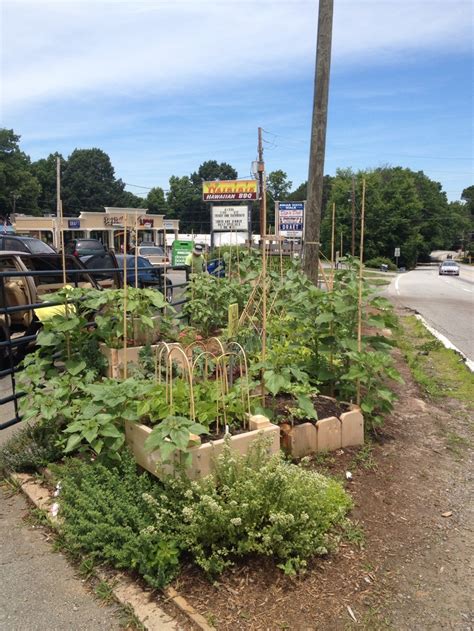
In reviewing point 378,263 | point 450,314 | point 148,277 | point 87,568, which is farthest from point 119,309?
point 378,263

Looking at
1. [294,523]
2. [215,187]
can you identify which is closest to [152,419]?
[294,523]

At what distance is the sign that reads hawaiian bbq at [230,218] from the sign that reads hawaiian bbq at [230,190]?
608 cm

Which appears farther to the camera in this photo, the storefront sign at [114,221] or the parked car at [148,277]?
the storefront sign at [114,221]

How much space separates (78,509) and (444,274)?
178 feet

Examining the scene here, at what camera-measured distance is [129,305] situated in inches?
179

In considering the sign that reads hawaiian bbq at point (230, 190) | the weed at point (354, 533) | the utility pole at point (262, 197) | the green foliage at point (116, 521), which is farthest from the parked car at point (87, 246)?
the weed at point (354, 533)

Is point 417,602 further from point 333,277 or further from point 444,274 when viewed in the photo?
point 444,274

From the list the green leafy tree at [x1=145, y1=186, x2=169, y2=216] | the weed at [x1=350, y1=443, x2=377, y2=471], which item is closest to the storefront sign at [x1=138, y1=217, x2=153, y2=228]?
the weed at [x1=350, y1=443, x2=377, y2=471]

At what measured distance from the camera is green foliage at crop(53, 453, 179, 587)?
2.79 metres

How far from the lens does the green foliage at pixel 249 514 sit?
280 cm

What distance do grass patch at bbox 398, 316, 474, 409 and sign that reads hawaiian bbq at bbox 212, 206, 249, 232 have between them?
14996 mm

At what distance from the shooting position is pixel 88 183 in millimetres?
108062

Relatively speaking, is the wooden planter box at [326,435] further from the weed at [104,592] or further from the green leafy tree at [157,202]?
the green leafy tree at [157,202]

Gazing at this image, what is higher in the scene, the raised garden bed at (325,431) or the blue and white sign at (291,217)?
the blue and white sign at (291,217)
